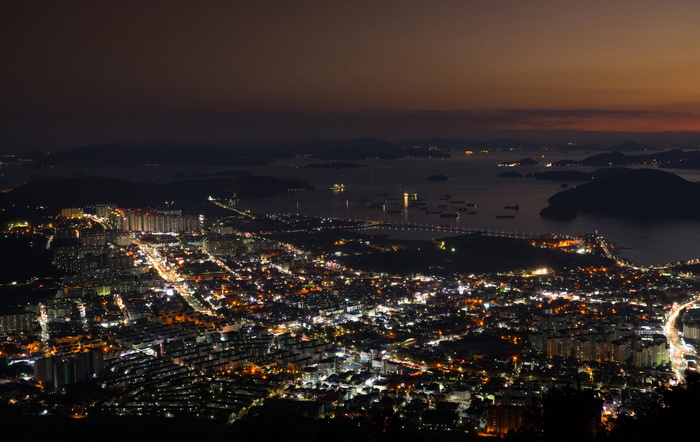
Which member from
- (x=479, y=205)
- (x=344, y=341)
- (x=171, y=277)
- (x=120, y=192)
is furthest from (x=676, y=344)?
(x=120, y=192)

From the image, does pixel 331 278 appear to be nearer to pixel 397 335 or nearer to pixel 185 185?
pixel 397 335

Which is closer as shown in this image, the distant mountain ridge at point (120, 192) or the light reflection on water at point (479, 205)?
the light reflection on water at point (479, 205)

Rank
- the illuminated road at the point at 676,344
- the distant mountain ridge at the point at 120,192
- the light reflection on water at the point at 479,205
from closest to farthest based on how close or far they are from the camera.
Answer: the illuminated road at the point at 676,344 → the light reflection on water at the point at 479,205 → the distant mountain ridge at the point at 120,192

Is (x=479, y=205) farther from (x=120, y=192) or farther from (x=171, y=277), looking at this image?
(x=171, y=277)

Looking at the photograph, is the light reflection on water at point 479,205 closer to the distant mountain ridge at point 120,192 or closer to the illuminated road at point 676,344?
the distant mountain ridge at point 120,192

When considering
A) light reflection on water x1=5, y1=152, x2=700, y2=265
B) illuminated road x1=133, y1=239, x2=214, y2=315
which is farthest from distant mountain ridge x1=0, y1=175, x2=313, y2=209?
illuminated road x1=133, y1=239, x2=214, y2=315

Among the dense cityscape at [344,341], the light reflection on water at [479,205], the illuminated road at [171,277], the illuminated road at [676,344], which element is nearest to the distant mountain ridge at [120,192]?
the light reflection on water at [479,205]
